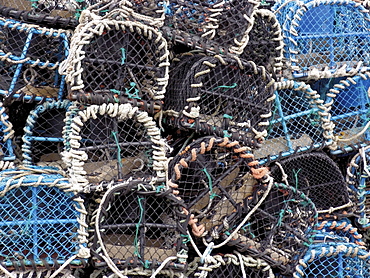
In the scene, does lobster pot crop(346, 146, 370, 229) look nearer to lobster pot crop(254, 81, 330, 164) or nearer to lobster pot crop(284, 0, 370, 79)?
lobster pot crop(254, 81, 330, 164)

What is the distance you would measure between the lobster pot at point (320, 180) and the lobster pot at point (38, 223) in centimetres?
118

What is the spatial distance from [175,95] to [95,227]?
31.7 inches

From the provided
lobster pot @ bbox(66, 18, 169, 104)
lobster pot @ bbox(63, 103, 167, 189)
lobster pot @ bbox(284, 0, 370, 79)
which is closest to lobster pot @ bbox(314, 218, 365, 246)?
lobster pot @ bbox(284, 0, 370, 79)

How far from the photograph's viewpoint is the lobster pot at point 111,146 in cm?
212

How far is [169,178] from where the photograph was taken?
7.41 ft

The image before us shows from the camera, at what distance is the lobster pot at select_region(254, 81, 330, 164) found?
2.72 m

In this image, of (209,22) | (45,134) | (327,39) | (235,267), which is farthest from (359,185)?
(45,134)

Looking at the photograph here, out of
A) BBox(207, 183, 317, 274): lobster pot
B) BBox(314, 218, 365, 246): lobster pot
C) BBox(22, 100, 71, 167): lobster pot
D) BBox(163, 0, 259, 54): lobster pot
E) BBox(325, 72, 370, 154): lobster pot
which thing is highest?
BBox(163, 0, 259, 54): lobster pot

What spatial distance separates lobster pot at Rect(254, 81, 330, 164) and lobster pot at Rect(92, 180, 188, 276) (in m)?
0.68

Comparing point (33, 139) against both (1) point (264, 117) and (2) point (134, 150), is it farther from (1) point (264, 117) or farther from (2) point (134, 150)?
(1) point (264, 117)

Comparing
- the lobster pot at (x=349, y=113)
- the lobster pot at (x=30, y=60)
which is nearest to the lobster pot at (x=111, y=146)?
the lobster pot at (x=30, y=60)

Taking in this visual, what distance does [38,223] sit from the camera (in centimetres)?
208

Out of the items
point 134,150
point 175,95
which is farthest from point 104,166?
point 175,95

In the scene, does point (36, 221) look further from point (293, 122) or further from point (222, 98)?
point (293, 122)
